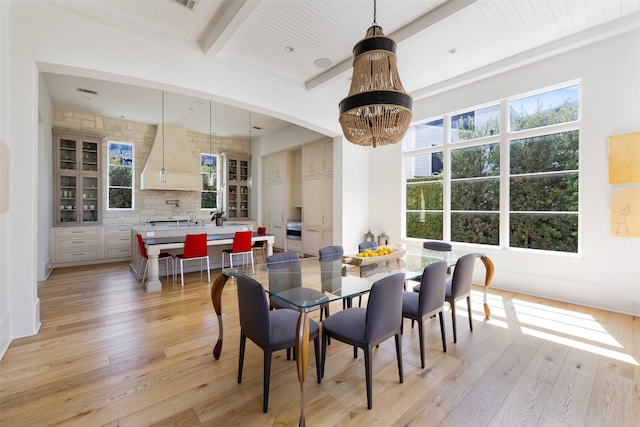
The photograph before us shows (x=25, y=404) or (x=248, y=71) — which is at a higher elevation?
(x=248, y=71)

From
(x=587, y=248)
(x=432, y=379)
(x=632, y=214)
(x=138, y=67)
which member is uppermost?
(x=138, y=67)

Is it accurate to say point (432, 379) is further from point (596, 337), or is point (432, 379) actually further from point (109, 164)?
point (109, 164)

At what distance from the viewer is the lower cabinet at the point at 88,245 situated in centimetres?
579

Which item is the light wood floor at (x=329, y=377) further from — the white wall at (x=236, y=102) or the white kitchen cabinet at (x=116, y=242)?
the white kitchen cabinet at (x=116, y=242)

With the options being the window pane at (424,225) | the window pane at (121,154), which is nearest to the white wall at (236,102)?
the window pane at (424,225)

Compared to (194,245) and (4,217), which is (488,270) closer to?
(194,245)

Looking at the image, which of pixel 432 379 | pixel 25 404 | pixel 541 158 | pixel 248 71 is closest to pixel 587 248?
pixel 541 158

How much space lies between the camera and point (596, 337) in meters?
2.75

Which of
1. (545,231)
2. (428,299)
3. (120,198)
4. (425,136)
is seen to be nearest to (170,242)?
(120,198)

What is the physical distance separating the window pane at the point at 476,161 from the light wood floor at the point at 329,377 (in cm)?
228

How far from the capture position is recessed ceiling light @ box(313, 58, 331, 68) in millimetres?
4004

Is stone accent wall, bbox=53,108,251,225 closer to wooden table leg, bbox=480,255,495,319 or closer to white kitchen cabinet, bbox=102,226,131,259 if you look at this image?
white kitchen cabinet, bbox=102,226,131,259

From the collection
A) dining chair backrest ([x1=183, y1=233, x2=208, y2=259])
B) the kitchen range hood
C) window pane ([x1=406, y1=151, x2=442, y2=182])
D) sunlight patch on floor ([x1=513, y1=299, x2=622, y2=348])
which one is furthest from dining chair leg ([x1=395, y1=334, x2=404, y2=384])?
the kitchen range hood

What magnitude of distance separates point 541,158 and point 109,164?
8767 mm
